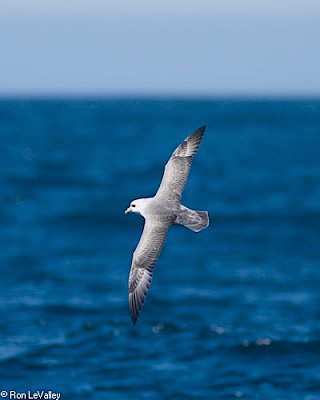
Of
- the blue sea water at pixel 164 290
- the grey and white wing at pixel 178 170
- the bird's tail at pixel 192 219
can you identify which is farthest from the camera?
the blue sea water at pixel 164 290

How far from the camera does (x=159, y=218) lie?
41.1 ft

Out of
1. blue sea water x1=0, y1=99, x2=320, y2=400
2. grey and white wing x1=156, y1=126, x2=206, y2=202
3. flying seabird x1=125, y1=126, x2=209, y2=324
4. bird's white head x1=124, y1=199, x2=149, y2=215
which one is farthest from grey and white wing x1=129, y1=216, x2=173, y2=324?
blue sea water x1=0, y1=99, x2=320, y2=400

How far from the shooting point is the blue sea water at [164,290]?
1930 cm

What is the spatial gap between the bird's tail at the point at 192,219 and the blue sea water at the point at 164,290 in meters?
6.35

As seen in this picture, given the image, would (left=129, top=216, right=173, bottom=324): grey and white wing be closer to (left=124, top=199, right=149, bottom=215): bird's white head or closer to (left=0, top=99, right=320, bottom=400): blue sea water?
(left=124, top=199, right=149, bottom=215): bird's white head

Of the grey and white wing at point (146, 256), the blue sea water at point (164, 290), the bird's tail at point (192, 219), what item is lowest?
the grey and white wing at point (146, 256)

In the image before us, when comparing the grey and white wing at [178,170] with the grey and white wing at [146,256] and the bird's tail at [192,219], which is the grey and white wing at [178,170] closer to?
the bird's tail at [192,219]

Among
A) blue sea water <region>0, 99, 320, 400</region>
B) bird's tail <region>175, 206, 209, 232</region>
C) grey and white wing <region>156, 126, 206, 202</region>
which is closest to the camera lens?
bird's tail <region>175, 206, 209, 232</region>

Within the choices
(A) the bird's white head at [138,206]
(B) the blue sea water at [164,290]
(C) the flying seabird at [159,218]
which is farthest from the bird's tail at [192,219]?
(B) the blue sea water at [164,290]

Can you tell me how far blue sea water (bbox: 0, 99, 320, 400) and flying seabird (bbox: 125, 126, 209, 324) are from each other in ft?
18.7

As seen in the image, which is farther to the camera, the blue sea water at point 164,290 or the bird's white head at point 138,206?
the blue sea water at point 164,290

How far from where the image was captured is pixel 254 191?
161 feet

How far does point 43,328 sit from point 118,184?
96.0ft

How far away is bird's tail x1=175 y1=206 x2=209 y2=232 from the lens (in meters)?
12.5
